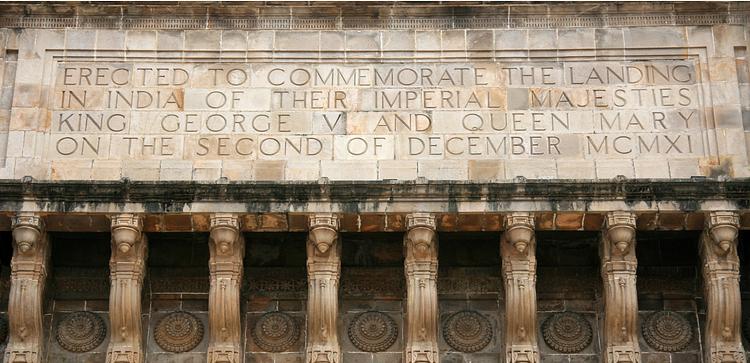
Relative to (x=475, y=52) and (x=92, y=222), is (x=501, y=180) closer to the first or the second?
(x=475, y=52)

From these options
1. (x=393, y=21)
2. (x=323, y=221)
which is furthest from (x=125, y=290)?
(x=393, y=21)

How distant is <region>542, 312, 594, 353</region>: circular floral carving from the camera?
20.1 metres

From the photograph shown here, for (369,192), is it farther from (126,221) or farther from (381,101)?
(126,221)

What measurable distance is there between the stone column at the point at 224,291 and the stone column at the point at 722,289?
5.66 m

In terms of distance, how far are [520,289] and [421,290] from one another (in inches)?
46.7

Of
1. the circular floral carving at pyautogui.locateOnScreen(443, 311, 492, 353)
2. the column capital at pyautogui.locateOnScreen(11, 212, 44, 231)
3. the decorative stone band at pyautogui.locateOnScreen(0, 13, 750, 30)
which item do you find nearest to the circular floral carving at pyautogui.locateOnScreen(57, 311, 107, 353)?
the column capital at pyautogui.locateOnScreen(11, 212, 44, 231)

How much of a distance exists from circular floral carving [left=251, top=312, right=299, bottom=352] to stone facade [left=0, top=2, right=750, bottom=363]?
2 cm

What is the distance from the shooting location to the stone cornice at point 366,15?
21375mm

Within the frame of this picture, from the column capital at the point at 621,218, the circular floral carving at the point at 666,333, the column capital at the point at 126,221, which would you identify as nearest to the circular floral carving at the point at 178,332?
the column capital at the point at 126,221

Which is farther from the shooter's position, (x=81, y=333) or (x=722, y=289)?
(x=81, y=333)

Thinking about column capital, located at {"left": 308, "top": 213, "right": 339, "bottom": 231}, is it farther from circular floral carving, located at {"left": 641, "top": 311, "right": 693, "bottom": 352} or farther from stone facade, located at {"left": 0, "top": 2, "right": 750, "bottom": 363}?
circular floral carving, located at {"left": 641, "top": 311, "right": 693, "bottom": 352}

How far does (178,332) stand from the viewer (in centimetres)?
2014

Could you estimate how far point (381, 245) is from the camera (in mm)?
20453

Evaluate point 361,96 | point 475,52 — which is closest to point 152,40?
point 361,96
